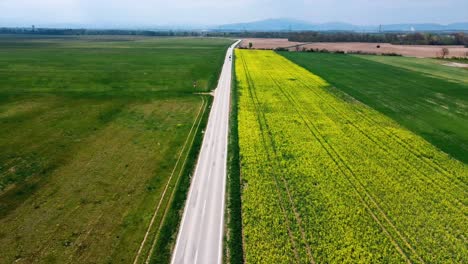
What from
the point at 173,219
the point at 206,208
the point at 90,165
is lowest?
the point at 173,219

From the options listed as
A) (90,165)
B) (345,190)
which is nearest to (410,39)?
(345,190)

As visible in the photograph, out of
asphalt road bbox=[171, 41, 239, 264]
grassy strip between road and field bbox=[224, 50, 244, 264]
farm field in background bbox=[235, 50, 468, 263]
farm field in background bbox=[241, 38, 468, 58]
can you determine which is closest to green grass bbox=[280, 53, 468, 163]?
farm field in background bbox=[235, 50, 468, 263]

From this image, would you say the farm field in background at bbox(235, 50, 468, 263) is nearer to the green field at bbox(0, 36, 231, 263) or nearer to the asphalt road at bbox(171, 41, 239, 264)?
the asphalt road at bbox(171, 41, 239, 264)

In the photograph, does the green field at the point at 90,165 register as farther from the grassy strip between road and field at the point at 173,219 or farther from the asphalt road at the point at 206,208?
the asphalt road at the point at 206,208

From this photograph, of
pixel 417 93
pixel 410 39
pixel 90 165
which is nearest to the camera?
pixel 90 165

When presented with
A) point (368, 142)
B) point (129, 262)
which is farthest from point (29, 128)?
point (368, 142)

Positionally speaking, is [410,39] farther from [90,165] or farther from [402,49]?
[90,165]
